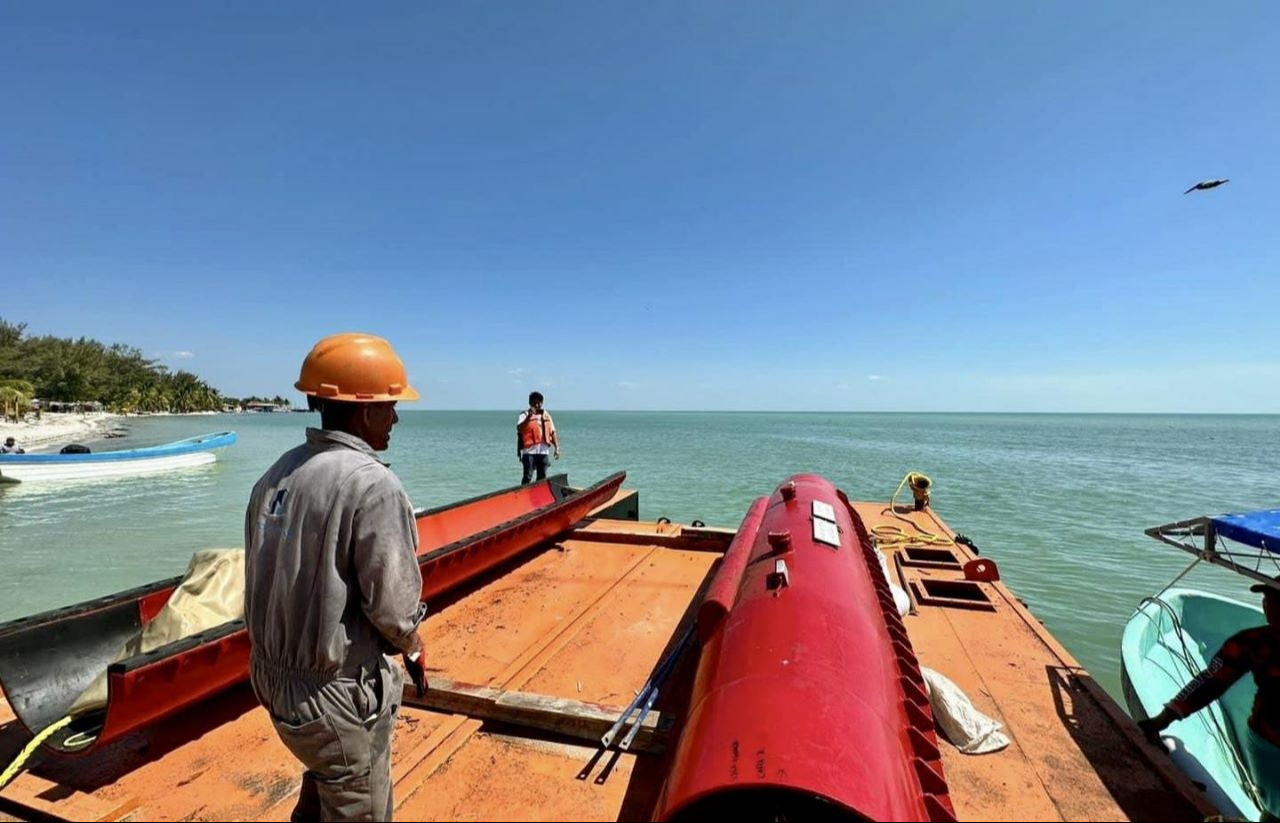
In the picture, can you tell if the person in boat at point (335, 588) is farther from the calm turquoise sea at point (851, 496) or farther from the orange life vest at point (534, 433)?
the calm turquoise sea at point (851, 496)

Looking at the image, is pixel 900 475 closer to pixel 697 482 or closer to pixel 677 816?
pixel 697 482

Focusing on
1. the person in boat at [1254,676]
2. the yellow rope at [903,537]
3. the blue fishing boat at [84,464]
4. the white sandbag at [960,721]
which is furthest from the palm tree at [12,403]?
the person in boat at [1254,676]

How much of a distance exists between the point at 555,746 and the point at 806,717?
1.45 meters

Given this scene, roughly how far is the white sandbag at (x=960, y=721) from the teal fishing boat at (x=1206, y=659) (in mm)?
938

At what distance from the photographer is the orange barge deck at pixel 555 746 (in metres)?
2.41

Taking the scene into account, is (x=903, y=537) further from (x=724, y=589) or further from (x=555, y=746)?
(x=555, y=746)

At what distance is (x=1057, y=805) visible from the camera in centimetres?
251

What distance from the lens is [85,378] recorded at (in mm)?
69562

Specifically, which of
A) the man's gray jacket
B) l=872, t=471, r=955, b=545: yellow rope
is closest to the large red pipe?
the man's gray jacket

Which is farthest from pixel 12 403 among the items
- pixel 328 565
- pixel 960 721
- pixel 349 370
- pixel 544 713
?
pixel 960 721

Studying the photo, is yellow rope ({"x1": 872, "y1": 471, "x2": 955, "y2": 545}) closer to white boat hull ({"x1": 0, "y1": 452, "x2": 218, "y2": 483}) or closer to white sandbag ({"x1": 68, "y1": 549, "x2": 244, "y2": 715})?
white sandbag ({"x1": 68, "y1": 549, "x2": 244, "y2": 715})

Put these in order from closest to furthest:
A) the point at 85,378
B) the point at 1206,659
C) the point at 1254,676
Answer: the point at 1254,676, the point at 1206,659, the point at 85,378

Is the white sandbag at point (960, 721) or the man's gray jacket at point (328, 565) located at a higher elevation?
the man's gray jacket at point (328, 565)

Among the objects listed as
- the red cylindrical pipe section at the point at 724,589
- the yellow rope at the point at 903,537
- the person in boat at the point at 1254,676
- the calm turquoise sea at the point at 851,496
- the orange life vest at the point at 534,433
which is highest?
the orange life vest at the point at 534,433
